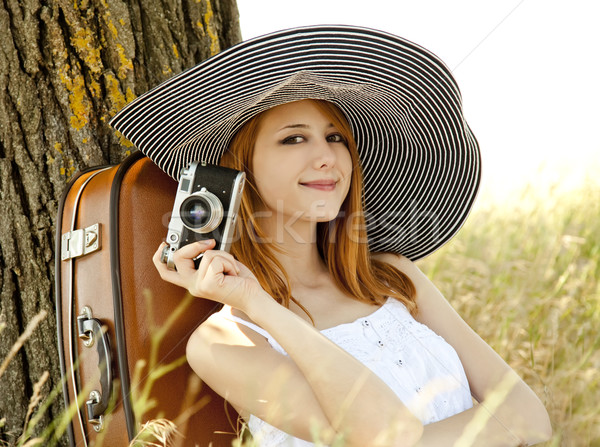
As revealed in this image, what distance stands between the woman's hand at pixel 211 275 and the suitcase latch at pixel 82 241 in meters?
0.22

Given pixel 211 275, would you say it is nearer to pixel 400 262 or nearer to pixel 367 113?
pixel 367 113

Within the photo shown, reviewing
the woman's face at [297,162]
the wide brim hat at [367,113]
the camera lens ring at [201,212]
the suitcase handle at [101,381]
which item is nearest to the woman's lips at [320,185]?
the woman's face at [297,162]

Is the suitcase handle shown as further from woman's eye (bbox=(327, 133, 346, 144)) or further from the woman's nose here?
woman's eye (bbox=(327, 133, 346, 144))

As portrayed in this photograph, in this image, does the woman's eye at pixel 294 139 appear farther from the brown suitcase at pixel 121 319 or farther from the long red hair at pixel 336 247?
the brown suitcase at pixel 121 319

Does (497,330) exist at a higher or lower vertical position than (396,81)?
lower

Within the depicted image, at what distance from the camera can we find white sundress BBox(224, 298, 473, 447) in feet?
6.44

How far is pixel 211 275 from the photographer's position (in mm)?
1724

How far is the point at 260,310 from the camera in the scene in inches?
69.8

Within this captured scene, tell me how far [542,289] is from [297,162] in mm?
1620

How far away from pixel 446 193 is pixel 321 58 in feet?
2.99

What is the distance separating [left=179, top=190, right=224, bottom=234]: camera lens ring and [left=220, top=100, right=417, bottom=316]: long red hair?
0.39 meters

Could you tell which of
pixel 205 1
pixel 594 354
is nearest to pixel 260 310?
pixel 205 1

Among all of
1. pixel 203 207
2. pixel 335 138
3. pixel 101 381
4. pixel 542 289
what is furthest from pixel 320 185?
pixel 542 289

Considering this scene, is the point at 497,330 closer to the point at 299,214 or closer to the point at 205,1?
the point at 299,214
